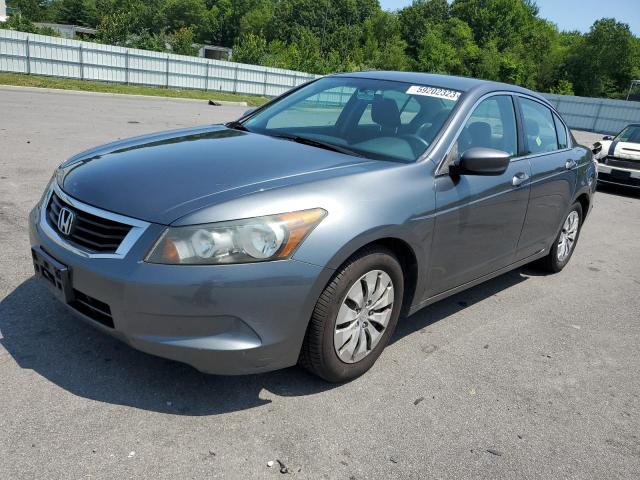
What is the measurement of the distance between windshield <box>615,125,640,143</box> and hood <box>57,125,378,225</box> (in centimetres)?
1035

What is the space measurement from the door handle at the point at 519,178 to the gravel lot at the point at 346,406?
103cm

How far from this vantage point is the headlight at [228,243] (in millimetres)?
2537

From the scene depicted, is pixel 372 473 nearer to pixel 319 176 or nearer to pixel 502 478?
pixel 502 478

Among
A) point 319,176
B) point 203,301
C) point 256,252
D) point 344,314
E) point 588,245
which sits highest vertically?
point 319,176

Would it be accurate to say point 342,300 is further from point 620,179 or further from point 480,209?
point 620,179

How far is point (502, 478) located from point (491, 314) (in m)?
2.01

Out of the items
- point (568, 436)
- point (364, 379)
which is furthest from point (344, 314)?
point (568, 436)

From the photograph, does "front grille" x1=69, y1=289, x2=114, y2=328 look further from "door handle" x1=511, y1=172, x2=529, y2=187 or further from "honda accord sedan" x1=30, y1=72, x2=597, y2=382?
"door handle" x1=511, y1=172, x2=529, y2=187

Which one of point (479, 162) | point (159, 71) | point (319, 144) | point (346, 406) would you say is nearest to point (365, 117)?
point (319, 144)

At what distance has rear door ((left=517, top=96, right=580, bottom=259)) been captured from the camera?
4477 millimetres

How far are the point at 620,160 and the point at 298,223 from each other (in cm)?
1050

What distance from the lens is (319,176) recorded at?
299 centimetres

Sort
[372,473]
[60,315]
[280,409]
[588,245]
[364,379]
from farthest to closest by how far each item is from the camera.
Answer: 1. [588,245]
2. [60,315]
3. [364,379]
4. [280,409]
5. [372,473]

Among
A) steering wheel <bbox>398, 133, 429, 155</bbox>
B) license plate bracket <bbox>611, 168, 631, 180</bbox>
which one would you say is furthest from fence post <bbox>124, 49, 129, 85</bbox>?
steering wheel <bbox>398, 133, 429, 155</bbox>
